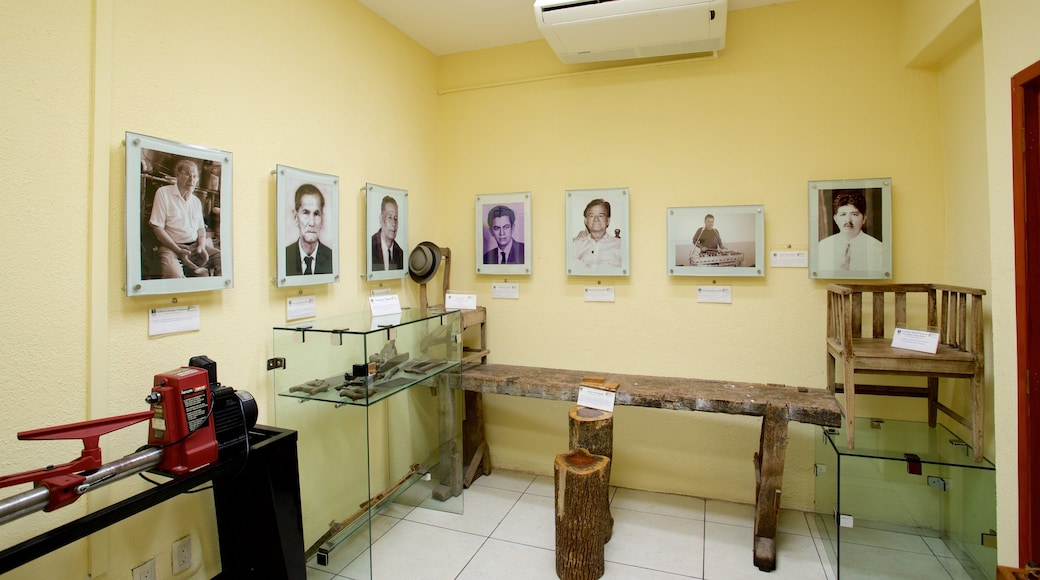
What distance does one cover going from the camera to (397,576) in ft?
7.20

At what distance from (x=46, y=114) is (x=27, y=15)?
10.9 inches

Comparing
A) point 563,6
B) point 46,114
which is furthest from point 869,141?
point 46,114

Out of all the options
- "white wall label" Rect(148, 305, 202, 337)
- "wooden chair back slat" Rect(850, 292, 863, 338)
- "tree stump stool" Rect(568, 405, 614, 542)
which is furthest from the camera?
"wooden chair back slat" Rect(850, 292, 863, 338)

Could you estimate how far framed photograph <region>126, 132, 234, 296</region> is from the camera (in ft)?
5.36

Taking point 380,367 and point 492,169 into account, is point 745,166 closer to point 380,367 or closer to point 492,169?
point 492,169

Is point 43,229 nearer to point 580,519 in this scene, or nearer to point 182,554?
point 182,554

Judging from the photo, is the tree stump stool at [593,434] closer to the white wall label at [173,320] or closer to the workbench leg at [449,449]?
the workbench leg at [449,449]

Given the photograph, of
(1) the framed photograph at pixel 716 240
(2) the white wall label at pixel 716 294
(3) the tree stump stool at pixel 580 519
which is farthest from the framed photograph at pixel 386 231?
(2) the white wall label at pixel 716 294

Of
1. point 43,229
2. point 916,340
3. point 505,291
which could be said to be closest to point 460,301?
point 505,291

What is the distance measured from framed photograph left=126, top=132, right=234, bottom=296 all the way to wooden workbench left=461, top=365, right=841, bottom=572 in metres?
1.51

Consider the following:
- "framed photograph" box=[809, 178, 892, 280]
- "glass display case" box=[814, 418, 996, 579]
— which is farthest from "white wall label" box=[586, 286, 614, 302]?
"glass display case" box=[814, 418, 996, 579]

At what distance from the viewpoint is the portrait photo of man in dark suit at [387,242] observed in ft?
9.18

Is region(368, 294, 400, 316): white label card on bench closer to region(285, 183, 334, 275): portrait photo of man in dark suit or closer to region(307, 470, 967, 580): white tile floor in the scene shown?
region(285, 183, 334, 275): portrait photo of man in dark suit

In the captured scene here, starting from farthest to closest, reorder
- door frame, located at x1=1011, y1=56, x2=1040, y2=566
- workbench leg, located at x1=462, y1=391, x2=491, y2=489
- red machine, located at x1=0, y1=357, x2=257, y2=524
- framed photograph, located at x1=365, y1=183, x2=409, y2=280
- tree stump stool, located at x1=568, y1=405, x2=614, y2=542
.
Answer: workbench leg, located at x1=462, y1=391, x2=491, y2=489
framed photograph, located at x1=365, y1=183, x2=409, y2=280
tree stump stool, located at x1=568, y1=405, x2=614, y2=542
door frame, located at x1=1011, y1=56, x2=1040, y2=566
red machine, located at x1=0, y1=357, x2=257, y2=524
